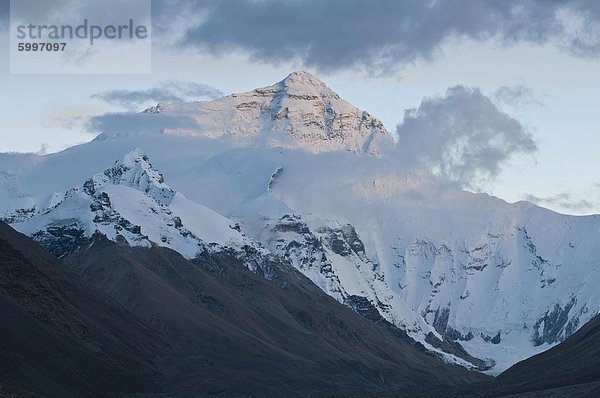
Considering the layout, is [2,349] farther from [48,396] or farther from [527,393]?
[527,393]

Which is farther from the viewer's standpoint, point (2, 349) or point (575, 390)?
point (2, 349)

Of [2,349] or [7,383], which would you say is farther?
[2,349]

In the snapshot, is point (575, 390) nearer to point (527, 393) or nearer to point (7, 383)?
point (527, 393)

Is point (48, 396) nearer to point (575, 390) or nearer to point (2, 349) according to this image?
point (2, 349)

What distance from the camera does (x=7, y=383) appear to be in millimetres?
186125

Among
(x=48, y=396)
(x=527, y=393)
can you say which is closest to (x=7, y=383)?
(x=48, y=396)

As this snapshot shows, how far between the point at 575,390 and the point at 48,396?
64600 mm

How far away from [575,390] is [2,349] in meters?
72.2

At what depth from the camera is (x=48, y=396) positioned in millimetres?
194500

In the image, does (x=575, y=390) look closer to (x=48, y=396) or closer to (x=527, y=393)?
(x=527, y=393)

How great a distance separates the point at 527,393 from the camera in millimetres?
197000

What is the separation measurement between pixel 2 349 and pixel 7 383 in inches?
561

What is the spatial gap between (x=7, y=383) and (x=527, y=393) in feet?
211

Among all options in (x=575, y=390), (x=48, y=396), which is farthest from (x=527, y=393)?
(x=48, y=396)
